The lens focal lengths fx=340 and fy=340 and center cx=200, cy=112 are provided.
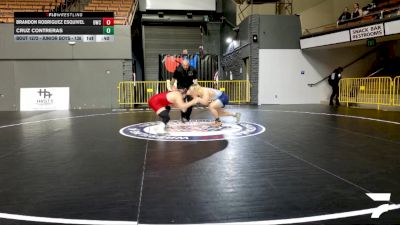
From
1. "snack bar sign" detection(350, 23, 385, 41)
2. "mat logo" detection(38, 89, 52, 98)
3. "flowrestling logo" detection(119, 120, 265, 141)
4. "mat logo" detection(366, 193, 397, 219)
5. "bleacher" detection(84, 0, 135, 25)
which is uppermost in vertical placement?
"bleacher" detection(84, 0, 135, 25)

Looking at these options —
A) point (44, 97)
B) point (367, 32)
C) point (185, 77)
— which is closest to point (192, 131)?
point (185, 77)

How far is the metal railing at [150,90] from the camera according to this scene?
1630 centimetres

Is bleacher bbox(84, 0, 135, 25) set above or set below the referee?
above

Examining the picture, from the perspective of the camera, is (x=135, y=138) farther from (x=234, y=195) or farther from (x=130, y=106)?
(x=130, y=106)

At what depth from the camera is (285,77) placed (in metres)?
16.6

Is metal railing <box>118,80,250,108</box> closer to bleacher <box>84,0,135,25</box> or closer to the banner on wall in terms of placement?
the banner on wall

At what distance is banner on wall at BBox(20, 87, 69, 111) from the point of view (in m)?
15.5

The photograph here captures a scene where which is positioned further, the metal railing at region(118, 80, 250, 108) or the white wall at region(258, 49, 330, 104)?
the white wall at region(258, 49, 330, 104)

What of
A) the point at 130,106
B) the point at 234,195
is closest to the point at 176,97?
the point at 234,195
